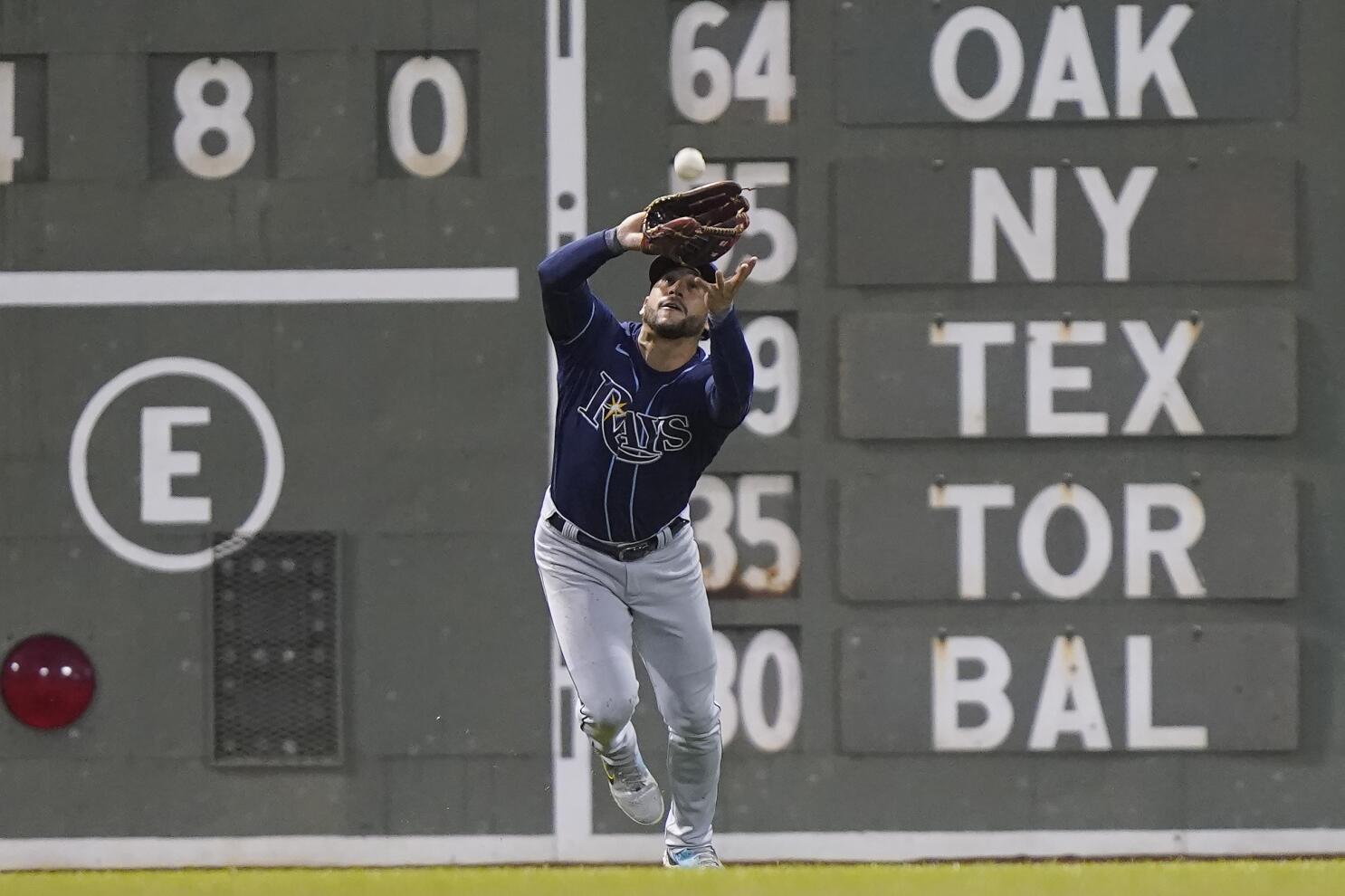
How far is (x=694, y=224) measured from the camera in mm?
3980

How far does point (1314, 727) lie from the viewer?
4.77 metres

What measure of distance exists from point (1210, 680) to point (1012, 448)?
736 mm

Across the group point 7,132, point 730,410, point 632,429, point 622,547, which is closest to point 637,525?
point 622,547

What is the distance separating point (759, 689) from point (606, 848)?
0.55 meters

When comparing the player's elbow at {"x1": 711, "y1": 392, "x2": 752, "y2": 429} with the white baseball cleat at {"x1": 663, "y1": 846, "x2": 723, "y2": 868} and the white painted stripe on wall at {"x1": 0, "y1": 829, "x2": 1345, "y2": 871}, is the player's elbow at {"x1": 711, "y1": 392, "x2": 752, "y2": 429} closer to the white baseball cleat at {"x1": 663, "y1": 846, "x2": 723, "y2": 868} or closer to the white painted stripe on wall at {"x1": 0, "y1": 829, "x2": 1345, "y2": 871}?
the white baseball cleat at {"x1": 663, "y1": 846, "x2": 723, "y2": 868}

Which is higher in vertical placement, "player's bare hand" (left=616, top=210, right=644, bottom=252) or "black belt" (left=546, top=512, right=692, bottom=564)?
"player's bare hand" (left=616, top=210, right=644, bottom=252)

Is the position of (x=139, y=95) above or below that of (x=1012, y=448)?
above

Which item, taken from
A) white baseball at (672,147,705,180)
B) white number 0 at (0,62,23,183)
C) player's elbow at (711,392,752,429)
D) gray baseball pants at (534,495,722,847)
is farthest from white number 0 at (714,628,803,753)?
white number 0 at (0,62,23,183)

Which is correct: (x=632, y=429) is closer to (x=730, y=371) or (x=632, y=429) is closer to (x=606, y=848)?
(x=730, y=371)

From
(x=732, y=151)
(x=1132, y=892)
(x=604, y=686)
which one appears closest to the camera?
(x=1132, y=892)

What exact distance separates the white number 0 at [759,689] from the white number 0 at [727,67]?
1269mm

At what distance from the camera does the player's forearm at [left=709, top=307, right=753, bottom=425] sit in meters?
3.99

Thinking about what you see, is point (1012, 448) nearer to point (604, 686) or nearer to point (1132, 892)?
point (604, 686)

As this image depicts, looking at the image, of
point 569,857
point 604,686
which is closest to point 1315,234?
point 604,686
